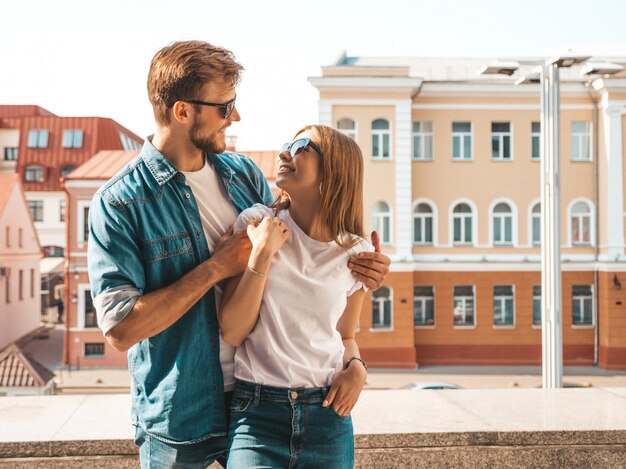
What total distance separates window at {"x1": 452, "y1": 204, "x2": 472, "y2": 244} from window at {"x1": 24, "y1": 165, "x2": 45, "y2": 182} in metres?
21.0

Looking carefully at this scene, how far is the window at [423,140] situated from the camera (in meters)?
19.2

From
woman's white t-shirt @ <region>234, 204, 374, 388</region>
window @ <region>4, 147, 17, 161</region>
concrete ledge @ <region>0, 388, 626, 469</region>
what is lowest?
concrete ledge @ <region>0, 388, 626, 469</region>

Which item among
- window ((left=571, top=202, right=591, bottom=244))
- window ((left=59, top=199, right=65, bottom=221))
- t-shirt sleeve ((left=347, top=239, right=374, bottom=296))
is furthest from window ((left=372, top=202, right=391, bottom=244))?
window ((left=59, top=199, right=65, bottom=221))

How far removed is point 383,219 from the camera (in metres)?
19.1

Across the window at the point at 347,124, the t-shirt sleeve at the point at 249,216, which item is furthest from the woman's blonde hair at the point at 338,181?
the window at the point at 347,124

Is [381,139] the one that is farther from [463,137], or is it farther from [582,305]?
[582,305]

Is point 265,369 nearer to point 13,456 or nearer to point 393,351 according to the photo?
point 13,456

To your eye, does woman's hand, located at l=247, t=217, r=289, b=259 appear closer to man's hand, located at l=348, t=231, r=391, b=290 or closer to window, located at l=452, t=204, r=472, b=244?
man's hand, located at l=348, t=231, r=391, b=290

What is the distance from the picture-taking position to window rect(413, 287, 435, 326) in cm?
1953

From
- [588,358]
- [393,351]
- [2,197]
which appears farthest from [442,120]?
[2,197]

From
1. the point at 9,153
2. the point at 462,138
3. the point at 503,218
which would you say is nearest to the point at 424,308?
the point at 503,218

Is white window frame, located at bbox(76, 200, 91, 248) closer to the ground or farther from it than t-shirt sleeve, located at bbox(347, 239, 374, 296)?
farther from it

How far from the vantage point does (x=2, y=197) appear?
2472cm

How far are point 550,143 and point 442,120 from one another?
11.2 m
